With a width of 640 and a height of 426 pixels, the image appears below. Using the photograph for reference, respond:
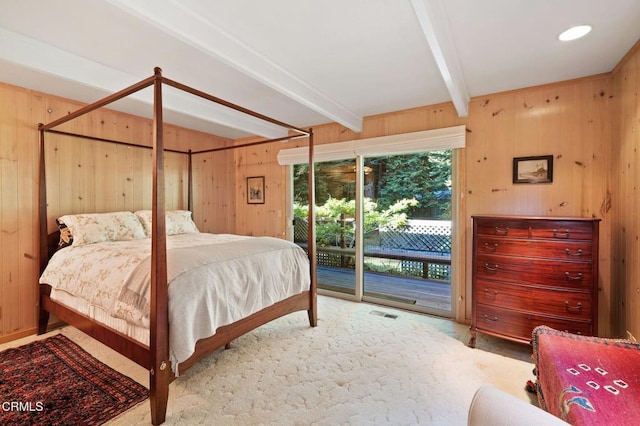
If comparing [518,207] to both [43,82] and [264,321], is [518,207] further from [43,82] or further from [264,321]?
[43,82]

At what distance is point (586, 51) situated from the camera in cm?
216

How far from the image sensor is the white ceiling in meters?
1.68

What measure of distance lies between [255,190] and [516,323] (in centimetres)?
396

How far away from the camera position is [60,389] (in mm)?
1973

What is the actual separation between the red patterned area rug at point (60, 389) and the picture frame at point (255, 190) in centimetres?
295

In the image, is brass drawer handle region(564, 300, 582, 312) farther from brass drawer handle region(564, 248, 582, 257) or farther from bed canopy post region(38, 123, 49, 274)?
bed canopy post region(38, 123, 49, 274)

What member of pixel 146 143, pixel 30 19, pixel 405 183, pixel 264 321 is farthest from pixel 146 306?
pixel 405 183

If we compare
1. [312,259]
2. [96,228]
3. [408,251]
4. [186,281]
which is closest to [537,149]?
[408,251]

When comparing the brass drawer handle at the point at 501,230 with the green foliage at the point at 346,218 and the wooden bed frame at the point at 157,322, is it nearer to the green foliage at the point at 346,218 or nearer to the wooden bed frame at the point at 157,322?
the green foliage at the point at 346,218

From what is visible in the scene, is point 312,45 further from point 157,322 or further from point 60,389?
point 60,389

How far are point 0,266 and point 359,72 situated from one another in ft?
12.6

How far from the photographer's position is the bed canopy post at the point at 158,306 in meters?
1.68

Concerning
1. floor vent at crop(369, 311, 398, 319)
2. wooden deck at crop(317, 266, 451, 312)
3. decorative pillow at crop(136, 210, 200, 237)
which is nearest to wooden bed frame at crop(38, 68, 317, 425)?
decorative pillow at crop(136, 210, 200, 237)

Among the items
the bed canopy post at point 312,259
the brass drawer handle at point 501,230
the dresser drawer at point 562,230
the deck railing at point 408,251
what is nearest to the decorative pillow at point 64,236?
the bed canopy post at point 312,259
